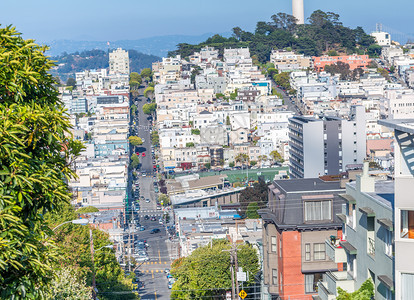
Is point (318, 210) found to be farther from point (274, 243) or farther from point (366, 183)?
point (366, 183)

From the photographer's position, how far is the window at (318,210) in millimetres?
14289

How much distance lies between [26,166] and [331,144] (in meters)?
46.9

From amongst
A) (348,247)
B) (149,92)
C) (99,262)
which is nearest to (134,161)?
(149,92)

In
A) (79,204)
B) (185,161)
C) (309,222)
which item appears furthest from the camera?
(185,161)

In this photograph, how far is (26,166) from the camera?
212 inches

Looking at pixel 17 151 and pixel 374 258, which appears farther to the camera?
pixel 374 258

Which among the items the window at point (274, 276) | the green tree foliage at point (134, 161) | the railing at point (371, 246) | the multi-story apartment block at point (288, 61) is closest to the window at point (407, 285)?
the railing at point (371, 246)

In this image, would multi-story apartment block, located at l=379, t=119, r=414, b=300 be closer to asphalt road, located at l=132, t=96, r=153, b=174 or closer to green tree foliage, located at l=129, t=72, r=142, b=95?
asphalt road, located at l=132, t=96, r=153, b=174

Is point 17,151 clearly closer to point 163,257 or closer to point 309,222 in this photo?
point 309,222

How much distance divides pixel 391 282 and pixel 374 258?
2.67 ft

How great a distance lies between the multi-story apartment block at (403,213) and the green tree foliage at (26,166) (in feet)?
9.55

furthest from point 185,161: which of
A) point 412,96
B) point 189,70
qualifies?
point 189,70

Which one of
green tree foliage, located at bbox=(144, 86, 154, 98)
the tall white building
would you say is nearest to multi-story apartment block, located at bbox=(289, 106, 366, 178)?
green tree foliage, located at bbox=(144, 86, 154, 98)

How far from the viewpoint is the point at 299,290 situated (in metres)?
14.6
